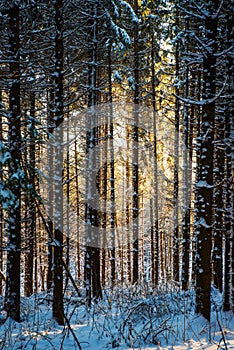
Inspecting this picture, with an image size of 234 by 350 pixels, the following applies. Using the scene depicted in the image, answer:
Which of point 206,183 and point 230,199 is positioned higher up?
point 206,183

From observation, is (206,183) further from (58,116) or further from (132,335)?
(58,116)

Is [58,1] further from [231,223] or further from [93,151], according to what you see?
[231,223]

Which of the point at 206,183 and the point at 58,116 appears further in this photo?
the point at 58,116

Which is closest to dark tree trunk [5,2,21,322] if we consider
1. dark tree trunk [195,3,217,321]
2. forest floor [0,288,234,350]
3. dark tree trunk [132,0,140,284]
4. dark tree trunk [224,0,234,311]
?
forest floor [0,288,234,350]

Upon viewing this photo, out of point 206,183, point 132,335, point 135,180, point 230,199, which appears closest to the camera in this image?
point 132,335

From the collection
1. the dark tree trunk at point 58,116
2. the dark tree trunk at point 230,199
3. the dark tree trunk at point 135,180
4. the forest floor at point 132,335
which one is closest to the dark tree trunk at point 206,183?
the dark tree trunk at point 230,199

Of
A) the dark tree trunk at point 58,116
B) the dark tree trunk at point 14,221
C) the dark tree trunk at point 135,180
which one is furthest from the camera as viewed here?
the dark tree trunk at point 135,180

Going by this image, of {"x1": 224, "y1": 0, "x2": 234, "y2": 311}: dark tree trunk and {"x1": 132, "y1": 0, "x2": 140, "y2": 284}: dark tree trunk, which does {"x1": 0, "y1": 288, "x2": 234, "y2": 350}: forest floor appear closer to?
{"x1": 224, "y1": 0, "x2": 234, "y2": 311}: dark tree trunk

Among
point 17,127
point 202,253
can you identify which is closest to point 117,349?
point 202,253

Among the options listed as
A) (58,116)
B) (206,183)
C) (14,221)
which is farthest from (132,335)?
(58,116)

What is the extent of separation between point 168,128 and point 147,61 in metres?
3.73

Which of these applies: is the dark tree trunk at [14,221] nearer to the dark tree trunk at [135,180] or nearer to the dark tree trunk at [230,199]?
the dark tree trunk at [230,199]

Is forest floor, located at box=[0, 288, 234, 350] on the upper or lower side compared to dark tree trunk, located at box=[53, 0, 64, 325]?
lower

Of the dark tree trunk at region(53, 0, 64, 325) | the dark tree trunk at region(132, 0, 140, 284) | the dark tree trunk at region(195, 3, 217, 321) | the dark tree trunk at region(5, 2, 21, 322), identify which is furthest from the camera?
the dark tree trunk at region(132, 0, 140, 284)
